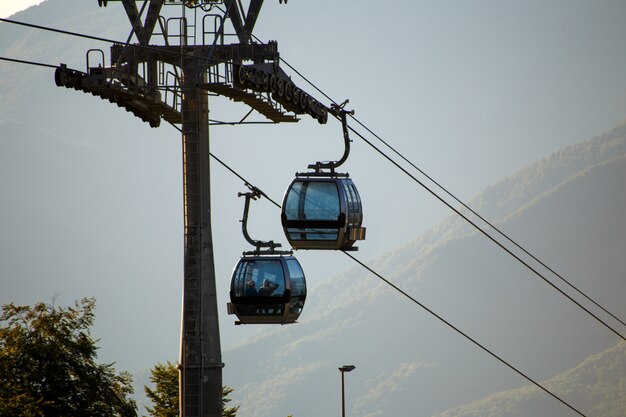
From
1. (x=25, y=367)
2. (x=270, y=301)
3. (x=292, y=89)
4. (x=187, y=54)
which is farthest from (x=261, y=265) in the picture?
(x=25, y=367)

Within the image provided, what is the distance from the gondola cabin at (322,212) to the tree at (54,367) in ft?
64.1

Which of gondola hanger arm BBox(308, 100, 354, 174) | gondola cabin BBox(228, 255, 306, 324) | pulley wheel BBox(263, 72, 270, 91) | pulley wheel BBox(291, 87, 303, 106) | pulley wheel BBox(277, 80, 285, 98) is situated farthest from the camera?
gondola cabin BBox(228, 255, 306, 324)

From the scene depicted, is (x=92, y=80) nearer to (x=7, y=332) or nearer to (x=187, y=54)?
(x=187, y=54)

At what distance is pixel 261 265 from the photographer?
17766 millimetres

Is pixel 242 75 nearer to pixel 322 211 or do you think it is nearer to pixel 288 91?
Answer: pixel 288 91

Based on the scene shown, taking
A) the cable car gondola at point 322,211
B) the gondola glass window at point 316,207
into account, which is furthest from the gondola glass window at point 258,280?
the gondola glass window at point 316,207

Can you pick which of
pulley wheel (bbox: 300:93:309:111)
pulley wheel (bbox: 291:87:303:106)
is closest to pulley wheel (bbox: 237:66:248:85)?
pulley wheel (bbox: 291:87:303:106)

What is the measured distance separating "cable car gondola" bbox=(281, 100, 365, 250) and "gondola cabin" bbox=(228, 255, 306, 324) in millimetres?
487

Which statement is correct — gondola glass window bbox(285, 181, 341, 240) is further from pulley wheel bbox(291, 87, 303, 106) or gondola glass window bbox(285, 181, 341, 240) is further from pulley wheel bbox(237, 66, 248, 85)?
pulley wheel bbox(237, 66, 248, 85)

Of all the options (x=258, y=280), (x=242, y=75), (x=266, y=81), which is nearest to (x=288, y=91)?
(x=266, y=81)

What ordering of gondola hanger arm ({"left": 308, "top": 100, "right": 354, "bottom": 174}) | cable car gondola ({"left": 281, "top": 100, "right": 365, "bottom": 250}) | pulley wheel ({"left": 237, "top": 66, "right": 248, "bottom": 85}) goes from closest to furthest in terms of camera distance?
1. pulley wheel ({"left": 237, "top": 66, "right": 248, "bottom": 85})
2. gondola hanger arm ({"left": 308, "top": 100, "right": 354, "bottom": 174})
3. cable car gondola ({"left": 281, "top": 100, "right": 365, "bottom": 250})

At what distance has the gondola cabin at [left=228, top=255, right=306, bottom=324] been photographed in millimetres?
17719

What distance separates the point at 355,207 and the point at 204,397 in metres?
3.72

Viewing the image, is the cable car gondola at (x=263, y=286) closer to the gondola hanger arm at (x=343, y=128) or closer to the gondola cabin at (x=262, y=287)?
the gondola cabin at (x=262, y=287)
